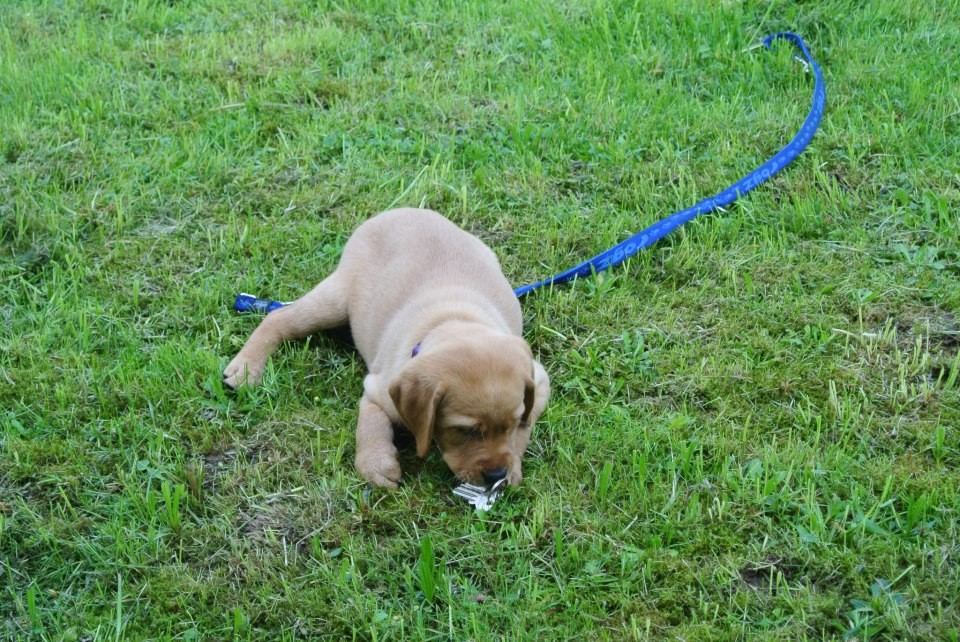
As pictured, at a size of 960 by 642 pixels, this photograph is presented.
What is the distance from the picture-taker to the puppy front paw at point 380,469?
13.0ft

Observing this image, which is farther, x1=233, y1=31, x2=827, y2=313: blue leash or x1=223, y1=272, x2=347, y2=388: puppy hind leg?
x1=233, y1=31, x2=827, y2=313: blue leash

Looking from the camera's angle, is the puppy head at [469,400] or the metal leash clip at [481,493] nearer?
the puppy head at [469,400]

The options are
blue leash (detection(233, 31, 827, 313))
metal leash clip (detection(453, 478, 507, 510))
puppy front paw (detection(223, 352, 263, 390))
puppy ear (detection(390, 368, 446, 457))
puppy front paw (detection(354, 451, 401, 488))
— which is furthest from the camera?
blue leash (detection(233, 31, 827, 313))

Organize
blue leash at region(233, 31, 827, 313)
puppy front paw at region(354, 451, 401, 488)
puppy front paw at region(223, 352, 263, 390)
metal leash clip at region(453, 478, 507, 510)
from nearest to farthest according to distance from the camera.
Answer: metal leash clip at region(453, 478, 507, 510) < puppy front paw at region(354, 451, 401, 488) < puppy front paw at region(223, 352, 263, 390) < blue leash at region(233, 31, 827, 313)

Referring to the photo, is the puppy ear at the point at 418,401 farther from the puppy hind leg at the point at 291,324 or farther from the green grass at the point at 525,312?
the puppy hind leg at the point at 291,324

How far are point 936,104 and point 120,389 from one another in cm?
474

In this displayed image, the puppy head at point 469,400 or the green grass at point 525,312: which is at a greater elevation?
the puppy head at point 469,400

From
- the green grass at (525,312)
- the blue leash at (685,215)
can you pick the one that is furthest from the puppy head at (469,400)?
the blue leash at (685,215)

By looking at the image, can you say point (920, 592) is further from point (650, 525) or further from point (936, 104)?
point (936, 104)

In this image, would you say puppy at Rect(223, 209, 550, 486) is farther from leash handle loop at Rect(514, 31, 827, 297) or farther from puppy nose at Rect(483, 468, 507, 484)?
leash handle loop at Rect(514, 31, 827, 297)

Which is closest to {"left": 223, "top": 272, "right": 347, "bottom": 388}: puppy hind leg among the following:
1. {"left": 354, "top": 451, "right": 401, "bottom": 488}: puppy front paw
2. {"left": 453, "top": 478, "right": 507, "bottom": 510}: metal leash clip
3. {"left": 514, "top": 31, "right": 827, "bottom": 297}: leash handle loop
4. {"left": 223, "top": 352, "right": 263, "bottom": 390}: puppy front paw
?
{"left": 223, "top": 352, "right": 263, "bottom": 390}: puppy front paw

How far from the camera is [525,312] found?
504 centimetres

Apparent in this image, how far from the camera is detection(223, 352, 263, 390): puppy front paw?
4508 millimetres

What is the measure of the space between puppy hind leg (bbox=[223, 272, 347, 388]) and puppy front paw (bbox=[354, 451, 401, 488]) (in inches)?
30.9
